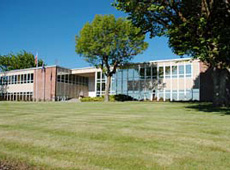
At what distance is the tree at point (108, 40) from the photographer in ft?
95.6

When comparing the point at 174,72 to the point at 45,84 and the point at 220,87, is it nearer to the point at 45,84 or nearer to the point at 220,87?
the point at 220,87

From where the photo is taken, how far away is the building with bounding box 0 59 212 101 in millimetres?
31328

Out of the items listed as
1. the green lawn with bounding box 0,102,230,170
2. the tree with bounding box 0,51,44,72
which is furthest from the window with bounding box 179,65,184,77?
the tree with bounding box 0,51,44,72

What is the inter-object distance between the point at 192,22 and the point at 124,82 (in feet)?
81.6

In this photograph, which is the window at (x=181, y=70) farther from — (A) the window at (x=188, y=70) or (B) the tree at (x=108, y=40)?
(B) the tree at (x=108, y=40)

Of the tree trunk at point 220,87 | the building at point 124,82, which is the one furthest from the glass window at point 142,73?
the tree trunk at point 220,87

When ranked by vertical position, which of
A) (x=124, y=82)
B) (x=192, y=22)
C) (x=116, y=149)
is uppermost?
(x=192, y=22)

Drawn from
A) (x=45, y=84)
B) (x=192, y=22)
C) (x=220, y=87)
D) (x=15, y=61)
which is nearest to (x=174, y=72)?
(x=220, y=87)

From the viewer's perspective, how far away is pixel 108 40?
29234 millimetres

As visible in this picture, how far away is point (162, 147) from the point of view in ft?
14.5

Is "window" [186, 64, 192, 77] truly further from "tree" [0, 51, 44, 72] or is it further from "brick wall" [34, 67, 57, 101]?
"tree" [0, 51, 44, 72]

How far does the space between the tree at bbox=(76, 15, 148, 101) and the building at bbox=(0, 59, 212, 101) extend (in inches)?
198

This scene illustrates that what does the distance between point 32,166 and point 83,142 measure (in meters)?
1.46

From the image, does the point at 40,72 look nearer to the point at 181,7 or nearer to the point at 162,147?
the point at 181,7
